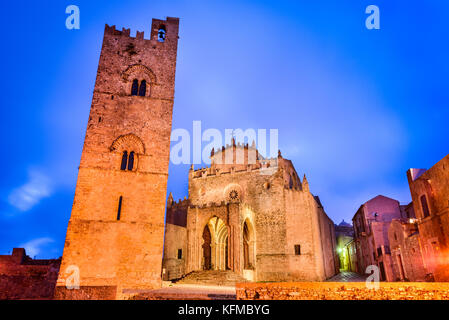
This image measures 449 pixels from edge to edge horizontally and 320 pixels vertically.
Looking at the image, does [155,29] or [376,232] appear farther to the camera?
[376,232]

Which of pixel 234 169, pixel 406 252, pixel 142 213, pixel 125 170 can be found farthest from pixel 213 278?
pixel 234 169

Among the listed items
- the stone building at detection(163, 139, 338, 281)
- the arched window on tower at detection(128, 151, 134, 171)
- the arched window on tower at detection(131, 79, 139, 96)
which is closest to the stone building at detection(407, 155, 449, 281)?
the stone building at detection(163, 139, 338, 281)

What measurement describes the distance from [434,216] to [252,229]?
14582mm

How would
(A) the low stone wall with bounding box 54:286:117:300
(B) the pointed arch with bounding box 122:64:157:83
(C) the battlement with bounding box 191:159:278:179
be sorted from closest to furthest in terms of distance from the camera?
(A) the low stone wall with bounding box 54:286:117:300 → (B) the pointed arch with bounding box 122:64:157:83 → (C) the battlement with bounding box 191:159:278:179

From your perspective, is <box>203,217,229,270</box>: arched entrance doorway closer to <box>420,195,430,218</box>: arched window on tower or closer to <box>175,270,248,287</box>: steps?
<box>175,270,248,287</box>: steps

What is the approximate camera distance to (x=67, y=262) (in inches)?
537

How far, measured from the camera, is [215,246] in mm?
24594

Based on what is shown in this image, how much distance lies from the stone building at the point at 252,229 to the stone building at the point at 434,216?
10187mm

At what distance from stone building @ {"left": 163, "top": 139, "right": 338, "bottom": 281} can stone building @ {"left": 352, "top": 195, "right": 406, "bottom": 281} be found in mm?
4311

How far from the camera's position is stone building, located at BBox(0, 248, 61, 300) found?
15938mm

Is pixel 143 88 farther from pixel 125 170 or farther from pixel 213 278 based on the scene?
pixel 213 278
